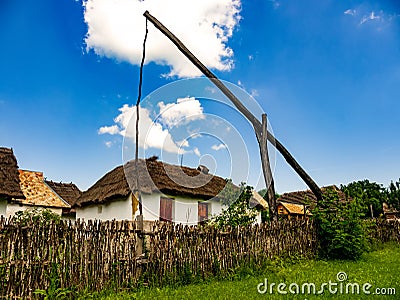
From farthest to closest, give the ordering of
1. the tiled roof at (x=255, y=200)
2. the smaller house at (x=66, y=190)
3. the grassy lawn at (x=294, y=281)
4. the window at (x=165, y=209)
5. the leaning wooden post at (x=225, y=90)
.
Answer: the smaller house at (x=66, y=190) → the window at (x=165, y=209) → the tiled roof at (x=255, y=200) → the leaning wooden post at (x=225, y=90) → the grassy lawn at (x=294, y=281)

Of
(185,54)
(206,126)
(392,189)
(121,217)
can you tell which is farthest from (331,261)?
Result: (392,189)

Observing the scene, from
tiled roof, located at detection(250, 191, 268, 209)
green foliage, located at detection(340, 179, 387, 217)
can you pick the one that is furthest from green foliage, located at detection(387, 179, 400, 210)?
tiled roof, located at detection(250, 191, 268, 209)

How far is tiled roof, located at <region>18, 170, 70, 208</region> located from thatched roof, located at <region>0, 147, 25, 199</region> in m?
4.46

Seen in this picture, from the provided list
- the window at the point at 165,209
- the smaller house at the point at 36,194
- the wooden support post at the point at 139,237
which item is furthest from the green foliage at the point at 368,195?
the smaller house at the point at 36,194

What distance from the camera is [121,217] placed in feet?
60.9

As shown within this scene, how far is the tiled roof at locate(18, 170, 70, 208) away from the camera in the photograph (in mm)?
21094

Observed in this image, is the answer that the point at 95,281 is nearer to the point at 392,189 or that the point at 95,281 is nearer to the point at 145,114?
the point at 145,114

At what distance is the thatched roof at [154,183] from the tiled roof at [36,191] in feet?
5.32

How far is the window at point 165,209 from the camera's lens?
62.1ft

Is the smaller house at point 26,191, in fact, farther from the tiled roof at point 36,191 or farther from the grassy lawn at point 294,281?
the grassy lawn at point 294,281

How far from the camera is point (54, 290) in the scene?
5.33m

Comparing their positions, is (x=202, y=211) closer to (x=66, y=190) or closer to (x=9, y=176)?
(x=9, y=176)

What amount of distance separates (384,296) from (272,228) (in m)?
3.61

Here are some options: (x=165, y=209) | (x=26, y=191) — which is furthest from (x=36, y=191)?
(x=165, y=209)
